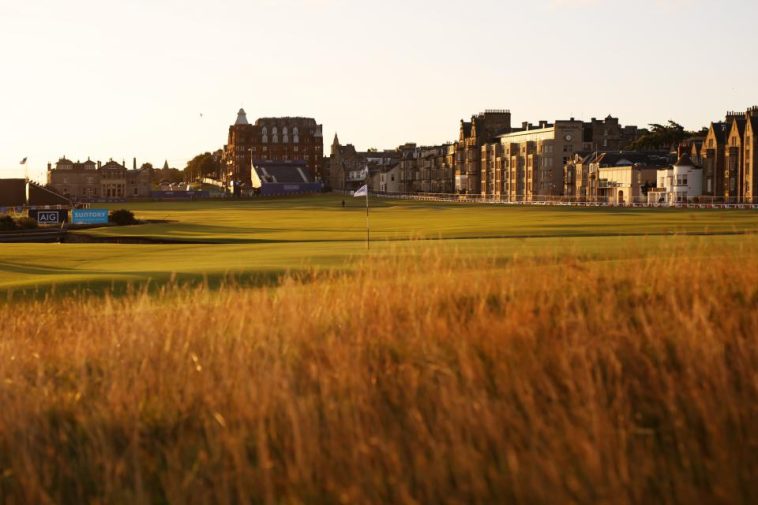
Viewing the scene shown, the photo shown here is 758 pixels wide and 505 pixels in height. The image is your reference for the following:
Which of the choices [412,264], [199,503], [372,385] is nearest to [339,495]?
[199,503]

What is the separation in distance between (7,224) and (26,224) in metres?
2.11

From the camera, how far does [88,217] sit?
89750 mm

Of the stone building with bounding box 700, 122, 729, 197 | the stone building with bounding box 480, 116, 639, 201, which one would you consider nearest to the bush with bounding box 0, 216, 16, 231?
the stone building with bounding box 700, 122, 729, 197

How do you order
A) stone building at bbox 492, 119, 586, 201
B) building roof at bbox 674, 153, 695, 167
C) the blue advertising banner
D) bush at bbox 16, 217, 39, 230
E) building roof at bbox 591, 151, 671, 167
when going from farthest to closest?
stone building at bbox 492, 119, 586, 201 → building roof at bbox 591, 151, 671, 167 → building roof at bbox 674, 153, 695, 167 → the blue advertising banner → bush at bbox 16, 217, 39, 230

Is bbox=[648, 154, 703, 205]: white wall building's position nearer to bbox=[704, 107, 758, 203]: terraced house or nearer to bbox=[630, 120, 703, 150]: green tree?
bbox=[704, 107, 758, 203]: terraced house

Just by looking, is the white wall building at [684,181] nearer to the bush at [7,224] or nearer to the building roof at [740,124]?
the building roof at [740,124]

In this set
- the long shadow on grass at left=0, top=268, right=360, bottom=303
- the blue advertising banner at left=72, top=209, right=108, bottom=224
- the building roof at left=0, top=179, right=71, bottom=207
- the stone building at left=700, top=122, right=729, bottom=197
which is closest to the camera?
the long shadow on grass at left=0, top=268, right=360, bottom=303

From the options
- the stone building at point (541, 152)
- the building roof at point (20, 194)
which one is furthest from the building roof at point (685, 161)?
the building roof at point (20, 194)

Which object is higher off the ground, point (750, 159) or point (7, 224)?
point (750, 159)

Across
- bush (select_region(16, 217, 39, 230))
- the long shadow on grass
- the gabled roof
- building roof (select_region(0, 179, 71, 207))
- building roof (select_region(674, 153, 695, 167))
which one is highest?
the gabled roof

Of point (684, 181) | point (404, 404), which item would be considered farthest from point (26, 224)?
point (684, 181)

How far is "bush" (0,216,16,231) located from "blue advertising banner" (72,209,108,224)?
907 centimetres

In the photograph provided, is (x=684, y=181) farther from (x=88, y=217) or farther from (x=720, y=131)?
(x=88, y=217)

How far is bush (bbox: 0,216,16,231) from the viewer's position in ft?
257
